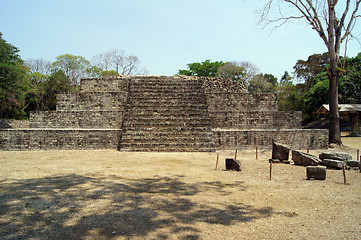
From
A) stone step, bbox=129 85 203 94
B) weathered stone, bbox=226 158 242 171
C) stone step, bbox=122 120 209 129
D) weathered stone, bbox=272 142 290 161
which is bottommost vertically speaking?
weathered stone, bbox=226 158 242 171

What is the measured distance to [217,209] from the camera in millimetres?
3334

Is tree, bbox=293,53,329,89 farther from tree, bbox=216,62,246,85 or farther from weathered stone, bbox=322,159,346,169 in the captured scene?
weathered stone, bbox=322,159,346,169

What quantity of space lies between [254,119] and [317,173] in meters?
6.45

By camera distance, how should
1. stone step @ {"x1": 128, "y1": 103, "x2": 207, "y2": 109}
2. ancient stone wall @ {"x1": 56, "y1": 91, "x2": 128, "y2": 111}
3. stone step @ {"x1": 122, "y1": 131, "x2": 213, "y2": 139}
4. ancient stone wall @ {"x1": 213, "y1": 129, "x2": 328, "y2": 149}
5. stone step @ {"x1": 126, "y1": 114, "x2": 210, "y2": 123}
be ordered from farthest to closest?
ancient stone wall @ {"x1": 56, "y1": 91, "x2": 128, "y2": 111} < stone step @ {"x1": 128, "y1": 103, "x2": 207, "y2": 109} < stone step @ {"x1": 126, "y1": 114, "x2": 210, "y2": 123} < ancient stone wall @ {"x1": 213, "y1": 129, "x2": 328, "y2": 149} < stone step @ {"x1": 122, "y1": 131, "x2": 213, "y2": 139}

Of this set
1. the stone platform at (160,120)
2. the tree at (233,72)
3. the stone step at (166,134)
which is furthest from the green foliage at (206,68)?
the stone step at (166,134)

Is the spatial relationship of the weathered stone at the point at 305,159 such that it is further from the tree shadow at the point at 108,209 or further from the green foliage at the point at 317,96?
the green foliage at the point at 317,96

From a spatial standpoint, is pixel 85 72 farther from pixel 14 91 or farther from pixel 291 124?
pixel 291 124

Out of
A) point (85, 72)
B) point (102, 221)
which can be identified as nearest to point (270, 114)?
point (102, 221)

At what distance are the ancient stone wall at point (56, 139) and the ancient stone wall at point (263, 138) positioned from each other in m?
4.24

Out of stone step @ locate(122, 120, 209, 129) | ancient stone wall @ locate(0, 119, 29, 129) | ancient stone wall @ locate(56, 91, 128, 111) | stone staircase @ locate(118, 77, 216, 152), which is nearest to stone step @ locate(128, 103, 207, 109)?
stone staircase @ locate(118, 77, 216, 152)

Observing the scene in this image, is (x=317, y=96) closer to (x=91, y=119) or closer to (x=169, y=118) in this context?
(x=169, y=118)

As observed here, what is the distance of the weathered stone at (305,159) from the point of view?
642 centimetres

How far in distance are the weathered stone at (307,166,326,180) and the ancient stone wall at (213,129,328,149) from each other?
4.36 metres

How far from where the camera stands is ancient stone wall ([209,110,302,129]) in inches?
444
